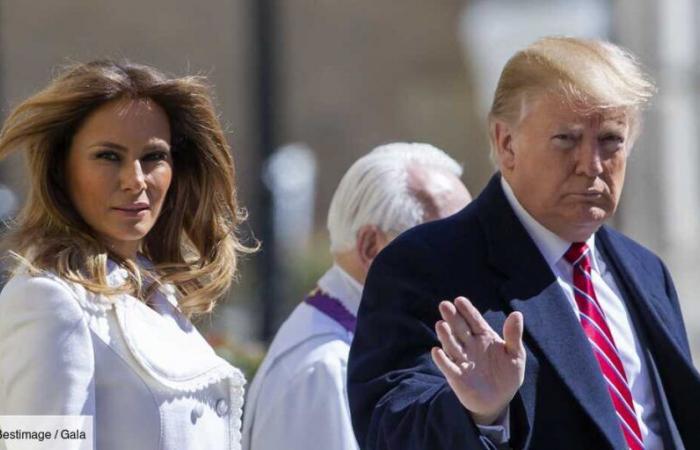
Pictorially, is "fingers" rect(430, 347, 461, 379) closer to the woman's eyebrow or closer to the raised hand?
the raised hand

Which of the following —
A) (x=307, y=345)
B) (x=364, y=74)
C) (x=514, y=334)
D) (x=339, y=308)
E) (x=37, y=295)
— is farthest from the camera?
(x=364, y=74)

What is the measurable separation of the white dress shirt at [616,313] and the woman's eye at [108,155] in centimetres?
79

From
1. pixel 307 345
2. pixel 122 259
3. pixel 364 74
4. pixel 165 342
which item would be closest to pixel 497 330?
pixel 165 342

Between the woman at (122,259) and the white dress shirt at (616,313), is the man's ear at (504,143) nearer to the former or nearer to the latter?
the white dress shirt at (616,313)

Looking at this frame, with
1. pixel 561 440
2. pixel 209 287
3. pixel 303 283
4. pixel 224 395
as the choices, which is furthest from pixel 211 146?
pixel 303 283

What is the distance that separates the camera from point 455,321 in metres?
2.71

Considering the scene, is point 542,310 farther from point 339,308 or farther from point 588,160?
point 339,308

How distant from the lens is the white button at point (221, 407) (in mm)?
3100

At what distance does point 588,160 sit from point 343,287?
1.02 metres

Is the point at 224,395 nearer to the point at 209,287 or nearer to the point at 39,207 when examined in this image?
the point at 209,287

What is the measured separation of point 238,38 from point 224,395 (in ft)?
26.8

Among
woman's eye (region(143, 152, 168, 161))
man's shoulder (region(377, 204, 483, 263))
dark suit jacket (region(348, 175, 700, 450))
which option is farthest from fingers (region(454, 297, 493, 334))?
woman's eye (region(143, 152, 168, 161))

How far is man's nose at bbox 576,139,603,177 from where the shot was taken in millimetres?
3045

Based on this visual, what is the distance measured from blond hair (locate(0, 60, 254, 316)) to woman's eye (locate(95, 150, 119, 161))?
0.25 feet
